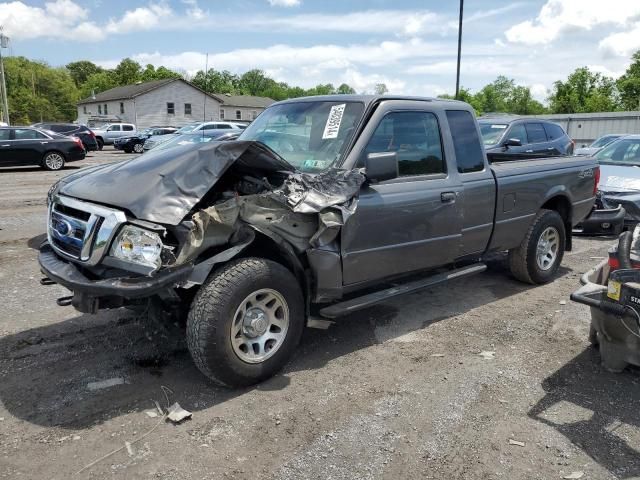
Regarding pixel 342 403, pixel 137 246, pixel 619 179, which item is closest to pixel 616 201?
pixel 619 179

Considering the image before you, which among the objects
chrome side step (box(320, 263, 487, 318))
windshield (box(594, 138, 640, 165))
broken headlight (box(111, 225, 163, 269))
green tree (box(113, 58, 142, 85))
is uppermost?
green tree (box(113, 58, 142, 85))

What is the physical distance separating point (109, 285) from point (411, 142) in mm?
2781

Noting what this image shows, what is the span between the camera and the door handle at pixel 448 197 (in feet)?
15.4

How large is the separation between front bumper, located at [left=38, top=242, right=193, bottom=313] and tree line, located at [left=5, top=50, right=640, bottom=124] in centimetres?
5451

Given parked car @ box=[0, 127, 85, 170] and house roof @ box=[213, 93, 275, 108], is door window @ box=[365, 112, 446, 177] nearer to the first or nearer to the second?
parked car @ box=[0, 127, 85, 170]

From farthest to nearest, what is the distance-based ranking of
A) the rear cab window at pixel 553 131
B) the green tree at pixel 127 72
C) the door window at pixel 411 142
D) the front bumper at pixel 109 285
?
the green tree at pixel 127 72, the rear cab window at pixel 553 131, the door window at pixel 411 142, the front bumper at pixel 109 285

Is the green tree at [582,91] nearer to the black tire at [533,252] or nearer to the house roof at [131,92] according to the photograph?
the house roof at [131,92]

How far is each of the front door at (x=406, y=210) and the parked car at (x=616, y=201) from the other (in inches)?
165

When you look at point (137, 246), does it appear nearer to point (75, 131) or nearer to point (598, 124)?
point (75, 131)

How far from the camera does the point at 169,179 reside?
3.49m

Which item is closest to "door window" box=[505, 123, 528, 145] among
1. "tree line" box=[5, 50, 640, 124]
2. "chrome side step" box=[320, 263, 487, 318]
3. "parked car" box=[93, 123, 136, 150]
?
"chrome side step" box=[320, 263, 487, 318]

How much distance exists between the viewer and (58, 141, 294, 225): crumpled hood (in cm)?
333

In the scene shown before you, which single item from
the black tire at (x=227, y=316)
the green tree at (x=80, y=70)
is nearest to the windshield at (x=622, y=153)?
the black tire at (x=227, y=316)

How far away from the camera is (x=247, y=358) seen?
3.62 meters
